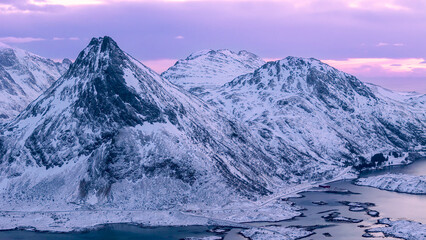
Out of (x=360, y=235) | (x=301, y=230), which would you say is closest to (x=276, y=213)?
(x=301, y=230)

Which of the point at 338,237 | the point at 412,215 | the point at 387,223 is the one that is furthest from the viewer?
the point at 412,215

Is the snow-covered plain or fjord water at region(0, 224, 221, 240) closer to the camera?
the snow-covered plain

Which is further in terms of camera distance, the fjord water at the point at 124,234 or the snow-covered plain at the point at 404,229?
the fjord water at the point at 124,234

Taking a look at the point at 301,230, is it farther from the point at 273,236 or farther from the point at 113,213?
the point at 113,213

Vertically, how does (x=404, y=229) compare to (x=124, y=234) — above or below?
below

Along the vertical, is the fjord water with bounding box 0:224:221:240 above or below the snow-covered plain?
above

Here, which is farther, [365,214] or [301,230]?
[365,214]

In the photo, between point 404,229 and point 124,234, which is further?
point 124,234

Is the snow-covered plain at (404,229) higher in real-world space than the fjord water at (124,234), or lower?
lower
